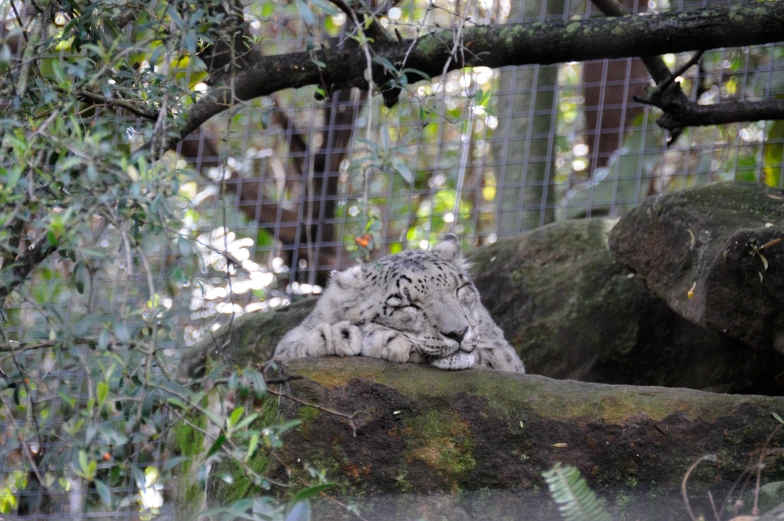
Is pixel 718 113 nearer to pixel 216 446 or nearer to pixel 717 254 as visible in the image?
pixel 717 254

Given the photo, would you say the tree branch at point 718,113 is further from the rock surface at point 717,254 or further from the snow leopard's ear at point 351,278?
the snow leopard's ear at point 351,278

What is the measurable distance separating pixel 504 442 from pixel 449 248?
1.72 m

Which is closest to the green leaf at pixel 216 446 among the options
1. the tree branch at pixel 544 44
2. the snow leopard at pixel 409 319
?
the snow leopard at pixel 409 319

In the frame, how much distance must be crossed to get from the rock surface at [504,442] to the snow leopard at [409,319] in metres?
0.32

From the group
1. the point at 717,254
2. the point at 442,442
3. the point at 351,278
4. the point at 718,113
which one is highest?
the point at 718,113

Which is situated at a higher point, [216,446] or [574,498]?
[216,446]

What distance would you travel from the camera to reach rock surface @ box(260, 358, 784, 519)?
12.8 feet

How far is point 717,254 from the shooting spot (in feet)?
15.6

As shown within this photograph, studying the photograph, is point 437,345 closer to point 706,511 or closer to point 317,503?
point 317,503

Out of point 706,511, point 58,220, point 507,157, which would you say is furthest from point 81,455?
point 507,157

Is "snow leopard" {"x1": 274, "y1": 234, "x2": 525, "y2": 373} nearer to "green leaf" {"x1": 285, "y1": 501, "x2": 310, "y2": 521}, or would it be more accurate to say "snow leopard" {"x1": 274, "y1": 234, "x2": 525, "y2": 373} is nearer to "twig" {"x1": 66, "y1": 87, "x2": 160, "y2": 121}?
"twig" {"x1": 66, "y1": 87, "x2": 160, "y2": 121}

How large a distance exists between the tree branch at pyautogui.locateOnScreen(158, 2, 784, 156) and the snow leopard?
1114 mm

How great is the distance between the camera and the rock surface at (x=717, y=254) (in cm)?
460

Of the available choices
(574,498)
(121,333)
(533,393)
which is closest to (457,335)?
(533,393)
